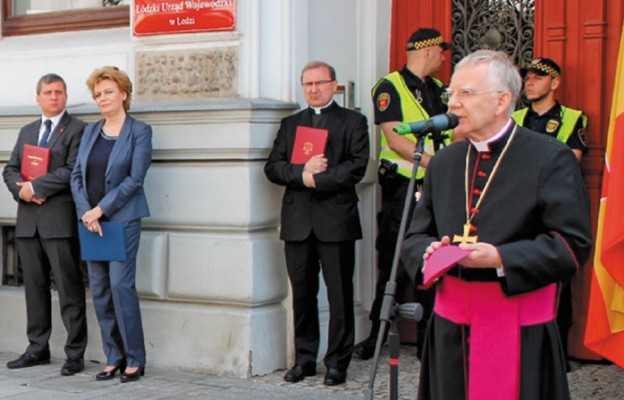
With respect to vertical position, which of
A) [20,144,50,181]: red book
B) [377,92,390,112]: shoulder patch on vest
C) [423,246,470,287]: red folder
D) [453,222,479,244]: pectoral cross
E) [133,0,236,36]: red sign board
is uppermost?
[133,0,236,36]: red sign board

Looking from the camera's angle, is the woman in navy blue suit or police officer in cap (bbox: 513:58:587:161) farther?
the woman in navy blue suit

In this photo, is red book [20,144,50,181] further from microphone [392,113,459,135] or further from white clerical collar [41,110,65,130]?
microphone [392,113,459,135]

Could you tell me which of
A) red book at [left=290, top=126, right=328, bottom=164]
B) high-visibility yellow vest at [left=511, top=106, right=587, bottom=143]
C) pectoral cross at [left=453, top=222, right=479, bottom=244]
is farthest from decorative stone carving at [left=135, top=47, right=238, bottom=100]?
pectoral cross at [left=453, top=222, right=479, bottom=244]

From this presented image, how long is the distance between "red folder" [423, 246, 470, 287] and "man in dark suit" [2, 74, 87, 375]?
398 centimetres

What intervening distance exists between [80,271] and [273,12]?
2.05m

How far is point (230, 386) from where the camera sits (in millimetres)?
7207

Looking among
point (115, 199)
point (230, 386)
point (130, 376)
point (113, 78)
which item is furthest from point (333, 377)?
point (113, 78)

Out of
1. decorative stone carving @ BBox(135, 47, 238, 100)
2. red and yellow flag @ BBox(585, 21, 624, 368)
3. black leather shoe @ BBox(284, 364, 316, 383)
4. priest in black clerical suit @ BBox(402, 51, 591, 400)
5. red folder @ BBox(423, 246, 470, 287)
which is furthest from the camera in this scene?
decorative stone carving @ BBox(135, 47, 238, 100)

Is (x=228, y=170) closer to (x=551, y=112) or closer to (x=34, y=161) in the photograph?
(x=34, y=161)

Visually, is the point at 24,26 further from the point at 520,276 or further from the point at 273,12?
the point at 520,276

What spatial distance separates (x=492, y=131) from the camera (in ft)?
14.0

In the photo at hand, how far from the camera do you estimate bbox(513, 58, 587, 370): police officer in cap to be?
7035 mm

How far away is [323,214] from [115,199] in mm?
1242

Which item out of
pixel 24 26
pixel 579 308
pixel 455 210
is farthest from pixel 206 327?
pixel 455 210
